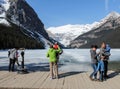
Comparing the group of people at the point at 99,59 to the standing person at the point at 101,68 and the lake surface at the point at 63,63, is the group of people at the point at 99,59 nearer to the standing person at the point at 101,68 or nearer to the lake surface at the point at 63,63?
the standing person at the point at 101,68

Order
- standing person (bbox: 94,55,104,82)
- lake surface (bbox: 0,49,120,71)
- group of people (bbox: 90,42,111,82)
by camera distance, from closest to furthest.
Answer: standing person (bbox: 94,55,104,82) < group of people (bbox: 90,42,111,82) < lake surface (bbox: 0,49,120,71)

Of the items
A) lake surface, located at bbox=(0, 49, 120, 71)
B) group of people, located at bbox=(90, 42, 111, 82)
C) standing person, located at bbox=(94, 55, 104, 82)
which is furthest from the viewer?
lake surface, located at bbox=(0, 49, 120, 71)

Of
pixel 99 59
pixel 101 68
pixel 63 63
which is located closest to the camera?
pixel 101 68

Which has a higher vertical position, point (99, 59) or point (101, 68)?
point (99, 59)

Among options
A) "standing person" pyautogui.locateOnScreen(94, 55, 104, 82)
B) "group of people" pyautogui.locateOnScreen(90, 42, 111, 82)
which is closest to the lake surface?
"group of people" pyautogui.locateOnScreen(90, 42, 111, 82)

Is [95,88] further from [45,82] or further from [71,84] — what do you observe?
[45,82]

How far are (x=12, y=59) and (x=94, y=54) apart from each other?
8.04 meters

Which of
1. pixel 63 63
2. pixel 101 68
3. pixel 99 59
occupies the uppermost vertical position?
pixel 99 59

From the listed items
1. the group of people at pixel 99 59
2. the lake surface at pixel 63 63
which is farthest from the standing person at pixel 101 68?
the lake surface at pixel 63 63

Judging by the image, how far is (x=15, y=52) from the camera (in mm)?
26703

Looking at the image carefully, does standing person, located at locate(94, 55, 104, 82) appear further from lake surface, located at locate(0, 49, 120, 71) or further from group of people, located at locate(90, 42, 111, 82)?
lake surface, located at locate(0, 49, 120, 71)

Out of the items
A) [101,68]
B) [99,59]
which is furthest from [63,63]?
[101,68]

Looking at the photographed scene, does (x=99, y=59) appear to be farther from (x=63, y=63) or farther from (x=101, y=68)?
(x=63, y=63)

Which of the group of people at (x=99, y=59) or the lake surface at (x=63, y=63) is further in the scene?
the lake surface at (x=63, y=63)
